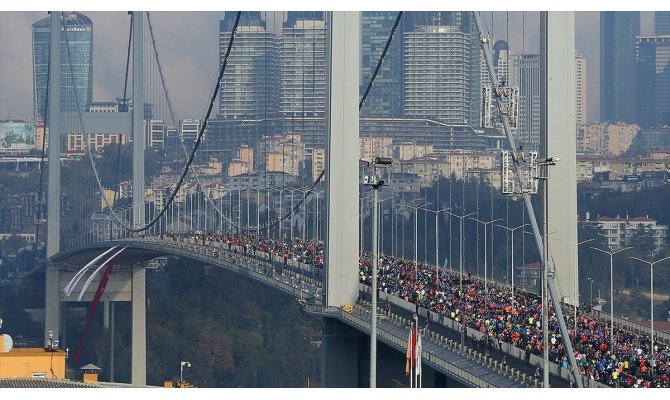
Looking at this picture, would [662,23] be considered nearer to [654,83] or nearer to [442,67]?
[654,83]

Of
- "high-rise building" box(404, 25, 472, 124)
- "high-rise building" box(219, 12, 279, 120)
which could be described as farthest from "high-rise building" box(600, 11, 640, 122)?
"high-rise building" box(219, 12, 279, 120)

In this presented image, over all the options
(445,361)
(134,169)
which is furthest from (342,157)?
(134,169)

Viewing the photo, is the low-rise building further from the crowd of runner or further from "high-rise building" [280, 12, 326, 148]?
the crowd of runner

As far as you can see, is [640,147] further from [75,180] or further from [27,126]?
[27,126]

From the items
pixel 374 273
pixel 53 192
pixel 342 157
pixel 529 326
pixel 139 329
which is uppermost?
pixel 342 157

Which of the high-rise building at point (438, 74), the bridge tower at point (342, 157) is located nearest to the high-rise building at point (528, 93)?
the high-rise building at point (438, 74)
